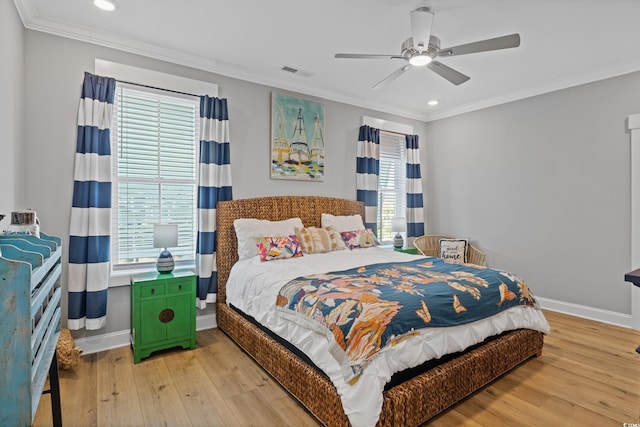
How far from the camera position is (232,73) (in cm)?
370

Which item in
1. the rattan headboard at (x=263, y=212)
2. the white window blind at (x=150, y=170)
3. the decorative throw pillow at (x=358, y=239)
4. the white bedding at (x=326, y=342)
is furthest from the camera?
the decorative throw pillow at (x=358, y=239)

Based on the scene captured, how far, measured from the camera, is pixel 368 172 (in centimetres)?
481

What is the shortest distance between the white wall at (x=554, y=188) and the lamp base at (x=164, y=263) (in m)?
4.21

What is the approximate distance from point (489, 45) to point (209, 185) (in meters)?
2.76

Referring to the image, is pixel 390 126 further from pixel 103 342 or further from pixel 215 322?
pixel 103 342

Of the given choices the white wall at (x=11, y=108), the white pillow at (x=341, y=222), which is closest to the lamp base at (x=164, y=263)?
the white wall at (x=11, y=108)

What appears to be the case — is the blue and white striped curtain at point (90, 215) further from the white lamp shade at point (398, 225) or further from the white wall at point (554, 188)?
the white wall at point (554, 188)

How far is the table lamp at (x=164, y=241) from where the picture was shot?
298 centimetres

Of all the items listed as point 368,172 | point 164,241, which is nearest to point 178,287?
point 164,241

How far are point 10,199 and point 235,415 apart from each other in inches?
84.5

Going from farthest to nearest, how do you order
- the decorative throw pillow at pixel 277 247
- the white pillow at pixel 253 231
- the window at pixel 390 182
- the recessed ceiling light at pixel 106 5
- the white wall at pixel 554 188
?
1. the window at pixel 390 182
2. the white wall at pixel 554 188
3. the white pillow at pixel 253 231
4. the decorative throw pillow at pixel 277 247
5. the recessed ceiling light at pixel 106 5

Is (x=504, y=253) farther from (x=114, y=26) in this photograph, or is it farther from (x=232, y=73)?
(x=114, y=26)

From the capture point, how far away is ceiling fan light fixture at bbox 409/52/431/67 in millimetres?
2614

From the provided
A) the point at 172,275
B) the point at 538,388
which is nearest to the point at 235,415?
the point at 172,275
